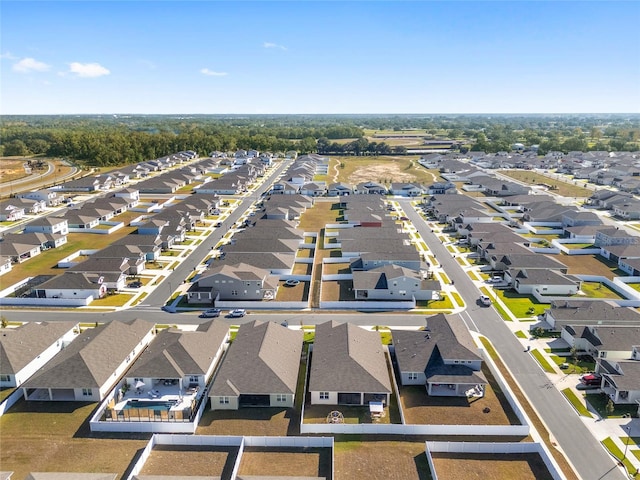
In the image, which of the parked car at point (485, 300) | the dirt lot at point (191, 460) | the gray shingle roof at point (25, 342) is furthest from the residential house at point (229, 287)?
the parked car at point (485, 300)

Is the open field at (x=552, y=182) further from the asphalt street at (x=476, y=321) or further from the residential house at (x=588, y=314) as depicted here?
the residential house at (x=588, y=314)

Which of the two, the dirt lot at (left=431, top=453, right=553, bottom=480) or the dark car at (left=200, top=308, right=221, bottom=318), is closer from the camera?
the dirt lot at (left=431, top=453, right=553, bottom=480)

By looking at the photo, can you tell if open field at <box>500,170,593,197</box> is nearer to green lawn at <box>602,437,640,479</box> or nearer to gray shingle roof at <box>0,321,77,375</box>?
green lawn at <box>602,437,640,479</box>

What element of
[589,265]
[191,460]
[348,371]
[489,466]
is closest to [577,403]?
[489,466]

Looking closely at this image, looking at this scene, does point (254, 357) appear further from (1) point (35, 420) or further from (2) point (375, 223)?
(2) point (375, 223)

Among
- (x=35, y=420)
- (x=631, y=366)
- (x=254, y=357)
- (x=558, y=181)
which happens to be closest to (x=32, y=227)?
(x=35, y=420)

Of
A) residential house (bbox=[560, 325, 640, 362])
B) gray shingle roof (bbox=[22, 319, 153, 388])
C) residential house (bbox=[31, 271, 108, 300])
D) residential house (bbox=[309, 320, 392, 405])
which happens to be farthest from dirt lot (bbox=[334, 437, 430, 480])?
residential house (bbox=[31, 271, 108, 300])
